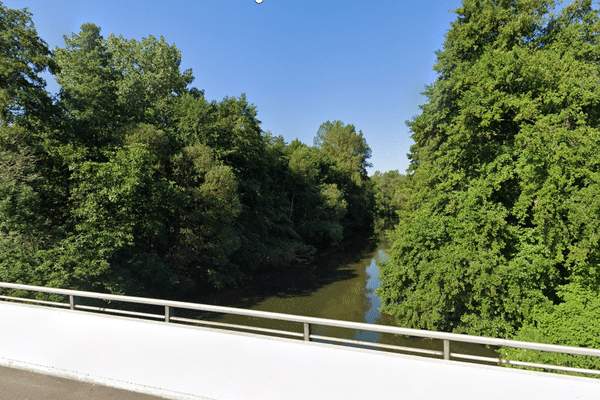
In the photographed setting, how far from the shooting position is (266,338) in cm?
363

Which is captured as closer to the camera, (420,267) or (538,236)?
(538,236)

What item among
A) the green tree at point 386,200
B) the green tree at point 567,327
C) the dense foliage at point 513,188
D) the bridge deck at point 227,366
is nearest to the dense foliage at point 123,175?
the bridge deck at point 227,366

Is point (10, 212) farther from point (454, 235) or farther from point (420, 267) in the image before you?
point (454, 235)

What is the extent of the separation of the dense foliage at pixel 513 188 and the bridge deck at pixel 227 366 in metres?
8.82

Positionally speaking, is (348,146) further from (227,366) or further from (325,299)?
(227,366)

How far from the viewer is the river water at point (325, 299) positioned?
15.8 m

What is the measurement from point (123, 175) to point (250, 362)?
1378 cm

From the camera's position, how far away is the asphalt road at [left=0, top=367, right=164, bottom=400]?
3623mm

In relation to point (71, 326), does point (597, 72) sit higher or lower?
higher

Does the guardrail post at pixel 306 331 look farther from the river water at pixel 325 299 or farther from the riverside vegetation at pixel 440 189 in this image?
the river water at pixel 325 299

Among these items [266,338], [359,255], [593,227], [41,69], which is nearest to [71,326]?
[266,338]

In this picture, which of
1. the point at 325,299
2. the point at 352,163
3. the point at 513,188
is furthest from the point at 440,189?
the point at 352,163

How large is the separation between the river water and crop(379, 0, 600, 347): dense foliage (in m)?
2.38

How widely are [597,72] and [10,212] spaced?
21504mm
